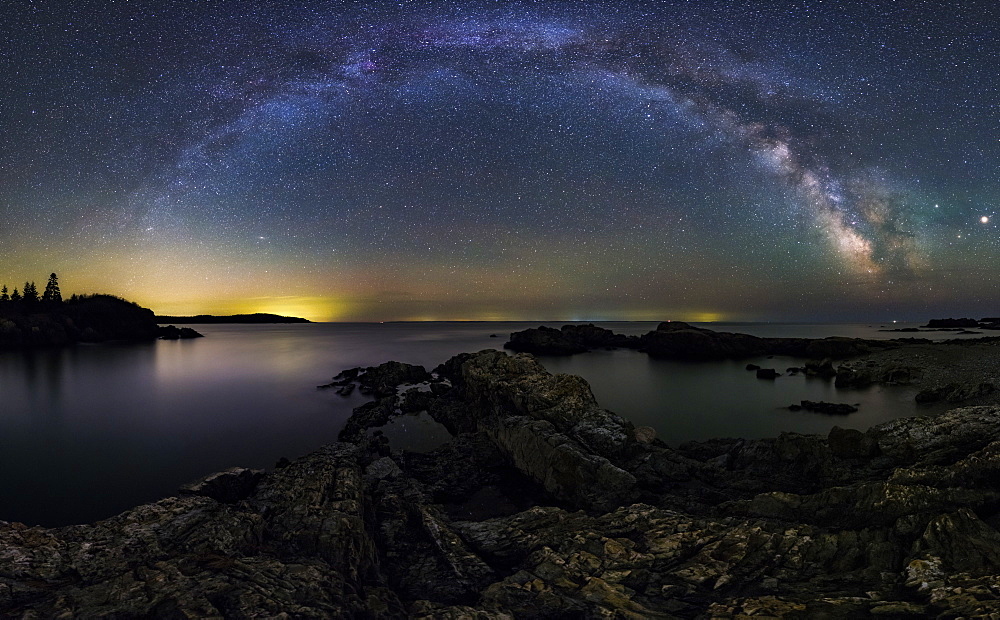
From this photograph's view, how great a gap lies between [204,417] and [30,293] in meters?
106

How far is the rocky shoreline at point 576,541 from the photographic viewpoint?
511 centimetres

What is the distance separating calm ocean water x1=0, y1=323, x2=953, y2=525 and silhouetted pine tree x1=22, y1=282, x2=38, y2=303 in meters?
61.1

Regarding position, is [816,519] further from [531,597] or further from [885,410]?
[885,410]

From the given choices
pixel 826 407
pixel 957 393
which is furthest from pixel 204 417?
pixel 957 393

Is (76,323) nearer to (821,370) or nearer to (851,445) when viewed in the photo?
(851,445)

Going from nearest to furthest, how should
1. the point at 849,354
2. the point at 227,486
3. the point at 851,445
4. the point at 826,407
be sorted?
the point at 227,486 < the point at 851,445 < the point at 826,407 < the point at 849,354

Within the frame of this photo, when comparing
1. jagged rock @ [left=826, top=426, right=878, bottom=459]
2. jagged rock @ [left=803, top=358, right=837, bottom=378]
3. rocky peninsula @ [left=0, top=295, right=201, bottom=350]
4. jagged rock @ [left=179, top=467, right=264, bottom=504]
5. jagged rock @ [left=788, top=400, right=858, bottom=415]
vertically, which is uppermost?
rocky peninsula @ [left=0, top=295, right=201, bottom=350]

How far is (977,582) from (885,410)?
924 inches

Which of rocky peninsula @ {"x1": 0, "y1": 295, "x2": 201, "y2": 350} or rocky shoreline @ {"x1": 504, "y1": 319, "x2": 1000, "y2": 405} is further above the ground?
rocky peninsula @ {"x1": 0, "y1": 295, "x2": 201, "y2": 350}

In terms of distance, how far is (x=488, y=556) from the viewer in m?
7.78

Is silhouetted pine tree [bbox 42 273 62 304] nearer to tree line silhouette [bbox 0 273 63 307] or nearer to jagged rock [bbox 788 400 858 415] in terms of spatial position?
tree line silhouette [bbox 0 273 63 307]

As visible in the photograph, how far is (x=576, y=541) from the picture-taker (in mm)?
7121

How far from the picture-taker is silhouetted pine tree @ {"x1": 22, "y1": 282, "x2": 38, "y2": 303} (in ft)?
272

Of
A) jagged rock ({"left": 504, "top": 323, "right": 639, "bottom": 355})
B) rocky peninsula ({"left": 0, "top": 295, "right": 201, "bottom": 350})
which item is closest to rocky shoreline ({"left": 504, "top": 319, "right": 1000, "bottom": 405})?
jagged rock ({"left": 504, "top": 323, "right": 639, "bottom": 355})
